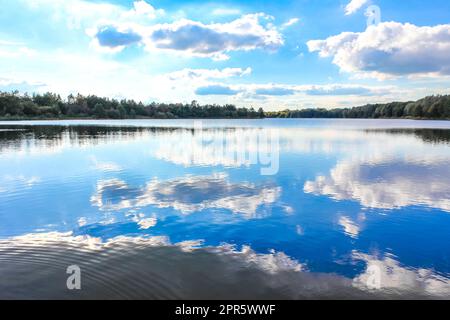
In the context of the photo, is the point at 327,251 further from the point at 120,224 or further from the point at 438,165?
the point at 438,165

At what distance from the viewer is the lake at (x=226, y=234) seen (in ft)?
32.5

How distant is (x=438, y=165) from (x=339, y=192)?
17.1 meters

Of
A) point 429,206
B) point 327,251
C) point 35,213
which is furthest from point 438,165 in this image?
point 35,213

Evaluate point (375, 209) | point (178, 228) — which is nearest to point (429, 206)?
point (375, 209)

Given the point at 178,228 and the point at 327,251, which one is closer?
the point at 327,251

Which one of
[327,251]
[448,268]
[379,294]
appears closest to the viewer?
[379,294]

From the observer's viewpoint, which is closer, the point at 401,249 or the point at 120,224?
the point at 401,249

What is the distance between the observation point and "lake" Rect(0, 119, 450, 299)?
9.91 m

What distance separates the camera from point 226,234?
14.2 metres

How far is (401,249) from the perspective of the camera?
12.8 meters

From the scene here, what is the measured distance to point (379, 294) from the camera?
947 cm

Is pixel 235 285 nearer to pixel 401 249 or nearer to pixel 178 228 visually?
pixel 178 228
